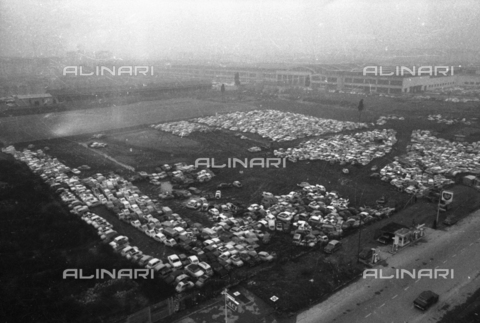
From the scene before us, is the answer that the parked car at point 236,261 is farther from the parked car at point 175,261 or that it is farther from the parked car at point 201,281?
the parked car at point 175,261

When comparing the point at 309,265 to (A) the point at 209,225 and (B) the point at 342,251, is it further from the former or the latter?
(A) the point at 209,225

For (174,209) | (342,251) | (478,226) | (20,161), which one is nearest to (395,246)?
(342,251)

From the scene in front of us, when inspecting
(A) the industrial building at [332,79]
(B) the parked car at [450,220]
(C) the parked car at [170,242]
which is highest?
(A) the industrial building at [332,79]

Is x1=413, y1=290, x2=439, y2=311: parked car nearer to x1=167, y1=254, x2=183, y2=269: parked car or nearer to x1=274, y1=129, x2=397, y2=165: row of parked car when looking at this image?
x1=167, y1=254, x2=183, y2=269: parked car

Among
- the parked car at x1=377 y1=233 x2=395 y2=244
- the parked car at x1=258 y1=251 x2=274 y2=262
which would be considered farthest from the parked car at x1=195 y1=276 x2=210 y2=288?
the parked car at x1=377 y1=233 x2=395 y2=244

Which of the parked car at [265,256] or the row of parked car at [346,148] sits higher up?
the row of parked car at [346,148]

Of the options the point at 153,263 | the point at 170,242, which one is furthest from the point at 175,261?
the point at 170,242

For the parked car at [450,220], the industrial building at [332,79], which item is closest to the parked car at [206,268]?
the parked car at [450,220]
